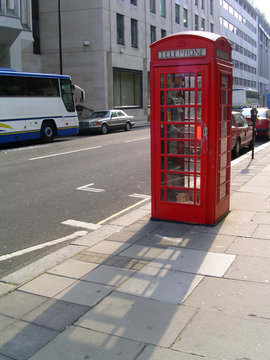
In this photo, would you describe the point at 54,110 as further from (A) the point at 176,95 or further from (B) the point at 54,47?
(B) the point at 54,47

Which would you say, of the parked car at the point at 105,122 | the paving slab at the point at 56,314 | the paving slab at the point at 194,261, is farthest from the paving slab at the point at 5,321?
the parked car at the point at 105,122

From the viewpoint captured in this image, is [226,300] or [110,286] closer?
[226,300]

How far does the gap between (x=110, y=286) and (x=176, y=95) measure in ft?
9.64

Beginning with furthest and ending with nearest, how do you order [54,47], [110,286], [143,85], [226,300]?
1. [143,85]
2. [54,47]
3. [110,286]
4. [226,300]

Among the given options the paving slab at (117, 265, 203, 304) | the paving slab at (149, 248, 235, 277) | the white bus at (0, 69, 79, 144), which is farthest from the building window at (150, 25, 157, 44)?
the paving slab at (117, 265, 203, 304)

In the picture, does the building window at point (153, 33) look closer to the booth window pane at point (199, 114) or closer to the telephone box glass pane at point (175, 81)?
the telephone box glass pane at point (175, 81)

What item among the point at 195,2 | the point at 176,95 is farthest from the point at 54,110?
the point at 195,2

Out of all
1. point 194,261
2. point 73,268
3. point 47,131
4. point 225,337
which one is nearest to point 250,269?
point 194,261

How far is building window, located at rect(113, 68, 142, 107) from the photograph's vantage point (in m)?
38.1

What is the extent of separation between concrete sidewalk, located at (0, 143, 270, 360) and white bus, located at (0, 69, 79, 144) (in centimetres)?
1325

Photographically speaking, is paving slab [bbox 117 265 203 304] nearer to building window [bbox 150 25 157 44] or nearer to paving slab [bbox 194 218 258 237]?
paving slab [bbox 194 218 258 237]

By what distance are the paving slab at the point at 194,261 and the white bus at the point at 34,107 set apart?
14.1 metres

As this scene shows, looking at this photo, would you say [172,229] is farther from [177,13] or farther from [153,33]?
[177,13]

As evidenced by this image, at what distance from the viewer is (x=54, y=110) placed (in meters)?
20.3
